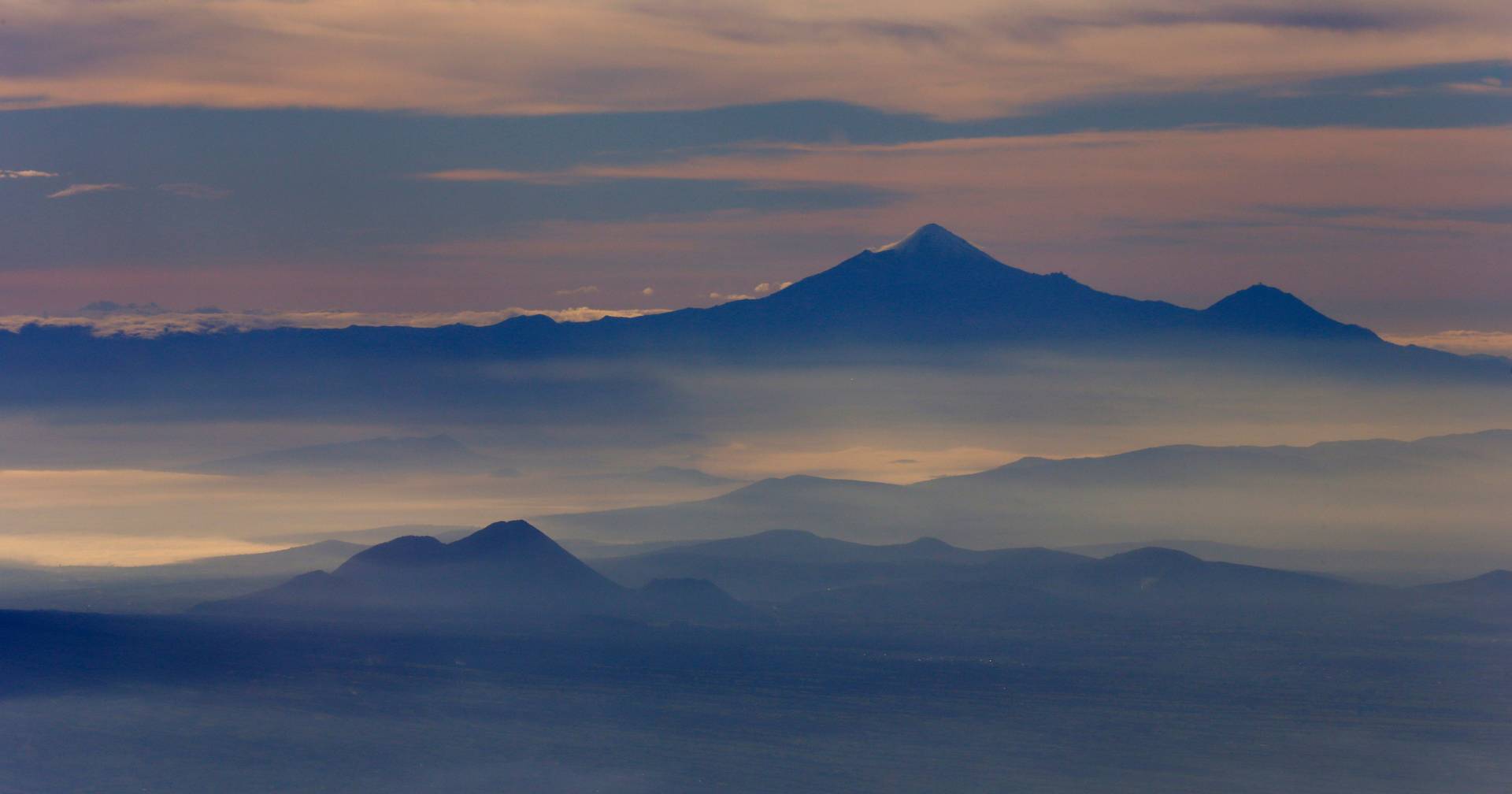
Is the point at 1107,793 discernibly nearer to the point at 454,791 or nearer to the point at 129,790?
the point at 454,791

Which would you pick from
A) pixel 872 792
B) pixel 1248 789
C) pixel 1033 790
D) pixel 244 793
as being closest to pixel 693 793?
pixel 872 792

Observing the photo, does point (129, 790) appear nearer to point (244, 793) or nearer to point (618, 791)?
point (244, 793)

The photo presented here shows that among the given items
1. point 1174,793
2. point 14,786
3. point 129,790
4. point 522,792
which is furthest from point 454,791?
point 1174,793

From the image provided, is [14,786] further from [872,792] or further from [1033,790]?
[1033,790]

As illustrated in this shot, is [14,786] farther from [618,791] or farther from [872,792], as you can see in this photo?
[872,792]

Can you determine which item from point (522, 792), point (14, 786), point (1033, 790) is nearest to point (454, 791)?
point (522, 792)

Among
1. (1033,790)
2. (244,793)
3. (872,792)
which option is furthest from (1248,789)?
(244,793)
